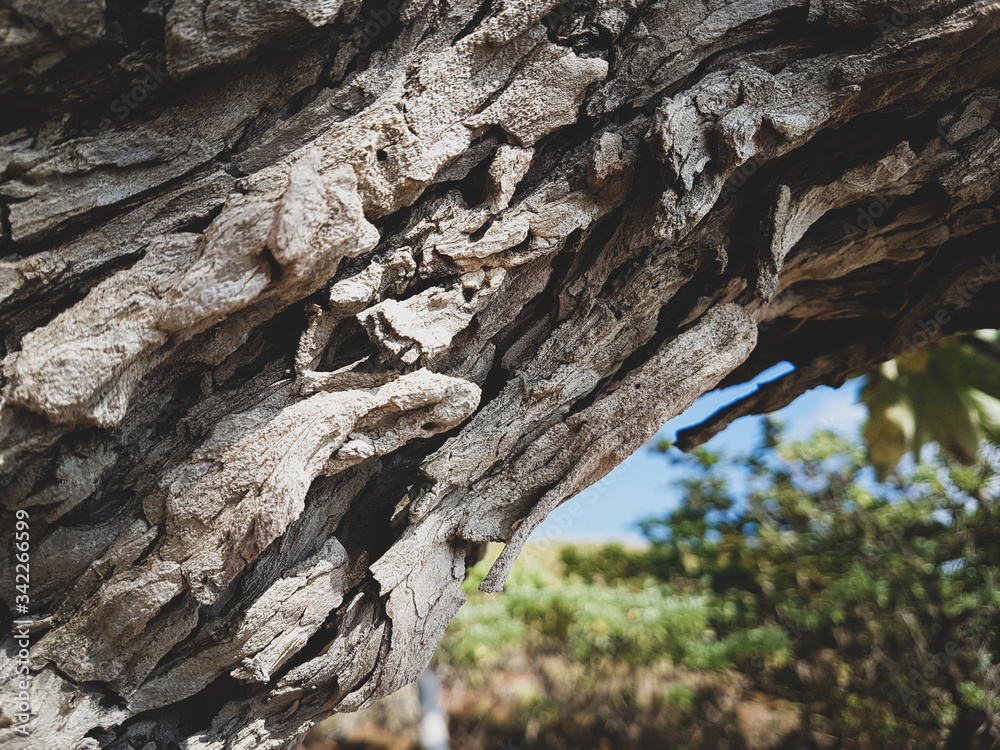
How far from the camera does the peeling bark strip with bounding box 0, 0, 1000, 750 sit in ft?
4.70

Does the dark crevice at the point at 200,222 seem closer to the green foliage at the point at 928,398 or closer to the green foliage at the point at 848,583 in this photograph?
the green foliage at the point at 928,398

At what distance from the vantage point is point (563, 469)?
1.85 meters

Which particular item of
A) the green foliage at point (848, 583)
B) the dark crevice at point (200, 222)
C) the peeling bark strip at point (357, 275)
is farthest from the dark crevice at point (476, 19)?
the green foliage at point (848, 583)

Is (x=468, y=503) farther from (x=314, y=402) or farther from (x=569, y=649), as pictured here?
(x=569, y=649)

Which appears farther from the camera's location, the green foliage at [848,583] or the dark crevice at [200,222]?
the green foliage at [848,583]

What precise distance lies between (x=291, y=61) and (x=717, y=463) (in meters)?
7.30

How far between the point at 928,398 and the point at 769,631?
277cm

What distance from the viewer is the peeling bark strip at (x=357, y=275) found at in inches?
56.4

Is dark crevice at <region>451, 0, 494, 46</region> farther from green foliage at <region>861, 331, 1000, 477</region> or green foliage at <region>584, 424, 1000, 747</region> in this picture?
green foliage at <region>584, 424, 1000, 747</region>

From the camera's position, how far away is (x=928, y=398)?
477cm

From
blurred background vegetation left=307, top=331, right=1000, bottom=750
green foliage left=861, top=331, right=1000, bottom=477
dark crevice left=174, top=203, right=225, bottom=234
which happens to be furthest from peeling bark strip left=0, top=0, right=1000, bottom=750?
blurred background vegetation left=307, top=331, right=1000, bottom=750

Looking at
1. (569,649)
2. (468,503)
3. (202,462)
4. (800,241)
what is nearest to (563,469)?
(468,503)

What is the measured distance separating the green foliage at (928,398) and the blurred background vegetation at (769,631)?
72 millimetres

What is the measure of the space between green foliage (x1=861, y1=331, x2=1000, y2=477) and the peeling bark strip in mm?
3052
